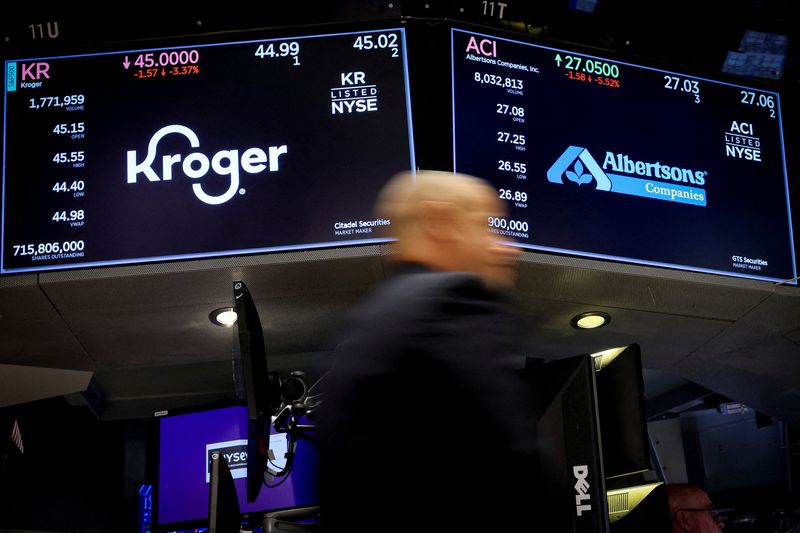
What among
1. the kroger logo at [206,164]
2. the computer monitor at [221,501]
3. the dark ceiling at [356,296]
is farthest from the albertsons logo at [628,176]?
the computer monitor at [221,501]

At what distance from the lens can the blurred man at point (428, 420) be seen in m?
1.63

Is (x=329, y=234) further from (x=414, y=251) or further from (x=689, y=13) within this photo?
(x=689, y=13)

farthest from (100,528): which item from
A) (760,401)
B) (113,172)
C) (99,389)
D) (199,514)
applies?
(760,401)

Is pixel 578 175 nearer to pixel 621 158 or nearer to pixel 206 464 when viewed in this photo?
pixel 621 158

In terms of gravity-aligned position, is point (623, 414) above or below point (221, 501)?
above

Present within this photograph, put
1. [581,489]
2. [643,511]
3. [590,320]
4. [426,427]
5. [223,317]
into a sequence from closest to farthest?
[426,427]
[581,489]
[643,511]
[223,317]
[590,320]

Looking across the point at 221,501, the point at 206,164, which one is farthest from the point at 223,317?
the point at 221,501

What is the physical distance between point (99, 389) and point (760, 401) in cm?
432

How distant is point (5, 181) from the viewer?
3754mm

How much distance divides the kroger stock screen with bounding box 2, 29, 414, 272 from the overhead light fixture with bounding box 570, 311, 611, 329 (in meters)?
1.31

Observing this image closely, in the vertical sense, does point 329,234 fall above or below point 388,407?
above

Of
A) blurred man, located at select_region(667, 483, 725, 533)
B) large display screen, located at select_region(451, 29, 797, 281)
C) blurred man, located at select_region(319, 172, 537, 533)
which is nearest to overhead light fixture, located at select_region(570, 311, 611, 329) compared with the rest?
large display screen, located at select_region(451, 29, 797, 281)

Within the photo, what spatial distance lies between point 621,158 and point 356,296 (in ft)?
4.42

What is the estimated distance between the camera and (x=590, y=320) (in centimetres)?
449
